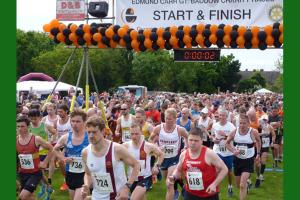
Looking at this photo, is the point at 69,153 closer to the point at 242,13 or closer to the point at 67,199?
the point at 67,199

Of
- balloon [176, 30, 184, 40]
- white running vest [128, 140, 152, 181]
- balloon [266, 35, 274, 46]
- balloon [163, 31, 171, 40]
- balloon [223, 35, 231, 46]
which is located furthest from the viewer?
balloon [163, 31, 171, 40]

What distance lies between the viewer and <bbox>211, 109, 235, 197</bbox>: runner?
11.2 metres

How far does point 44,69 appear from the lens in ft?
227

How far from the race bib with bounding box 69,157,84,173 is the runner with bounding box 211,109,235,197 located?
392 centimetres

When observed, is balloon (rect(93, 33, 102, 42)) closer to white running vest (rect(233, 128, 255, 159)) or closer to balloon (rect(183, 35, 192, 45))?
balloon (rect(183, 35, 192, 45))

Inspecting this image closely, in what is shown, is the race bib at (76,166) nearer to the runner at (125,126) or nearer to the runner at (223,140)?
the runner at (223,140)

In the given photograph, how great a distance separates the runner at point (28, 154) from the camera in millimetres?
8320

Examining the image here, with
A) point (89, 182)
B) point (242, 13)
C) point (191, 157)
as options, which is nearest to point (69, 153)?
point (89, 182)

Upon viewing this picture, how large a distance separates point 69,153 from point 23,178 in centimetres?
112

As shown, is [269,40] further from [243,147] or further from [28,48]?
[28,48]

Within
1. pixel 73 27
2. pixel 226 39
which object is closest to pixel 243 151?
pixel 226 39

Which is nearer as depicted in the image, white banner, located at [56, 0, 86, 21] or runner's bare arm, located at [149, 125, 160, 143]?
runner's bare arm, located at [149, 125, 160, 143]

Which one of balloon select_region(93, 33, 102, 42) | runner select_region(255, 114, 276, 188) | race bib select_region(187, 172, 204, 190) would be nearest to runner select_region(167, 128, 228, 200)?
race bib select_region(187, 172, 204, 190)

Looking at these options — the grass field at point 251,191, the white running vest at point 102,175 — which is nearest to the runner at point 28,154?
the white running vest at point 102,175
